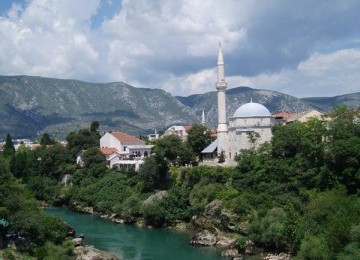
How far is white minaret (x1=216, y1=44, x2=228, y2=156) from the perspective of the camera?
195 ft

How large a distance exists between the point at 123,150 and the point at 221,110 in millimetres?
25359

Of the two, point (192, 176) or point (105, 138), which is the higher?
point (105, 138)

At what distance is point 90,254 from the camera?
37.3 m

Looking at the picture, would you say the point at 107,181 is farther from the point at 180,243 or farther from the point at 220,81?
the point at 180,243

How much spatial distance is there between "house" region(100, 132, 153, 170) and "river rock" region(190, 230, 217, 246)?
26.4m

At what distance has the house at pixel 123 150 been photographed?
71.8 meters

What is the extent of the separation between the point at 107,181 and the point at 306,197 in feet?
98.6

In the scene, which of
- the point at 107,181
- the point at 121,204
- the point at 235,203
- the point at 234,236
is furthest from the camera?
the point at 107,181

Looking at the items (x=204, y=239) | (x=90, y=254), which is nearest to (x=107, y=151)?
(x=204, y=239)

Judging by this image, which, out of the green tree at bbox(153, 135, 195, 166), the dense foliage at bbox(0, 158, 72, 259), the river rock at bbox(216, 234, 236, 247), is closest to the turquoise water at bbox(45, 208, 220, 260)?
the river rock at bbox(216, 234, 236, 247)

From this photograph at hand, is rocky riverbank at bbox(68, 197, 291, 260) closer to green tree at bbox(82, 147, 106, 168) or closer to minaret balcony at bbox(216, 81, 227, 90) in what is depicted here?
minaret balcony at bbox(216, 81, 227, 90)

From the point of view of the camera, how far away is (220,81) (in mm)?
60719

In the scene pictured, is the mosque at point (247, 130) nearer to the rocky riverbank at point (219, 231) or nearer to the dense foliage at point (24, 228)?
the rocky riverbank at point (219, 231)

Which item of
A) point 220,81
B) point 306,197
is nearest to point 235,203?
point 306,197
